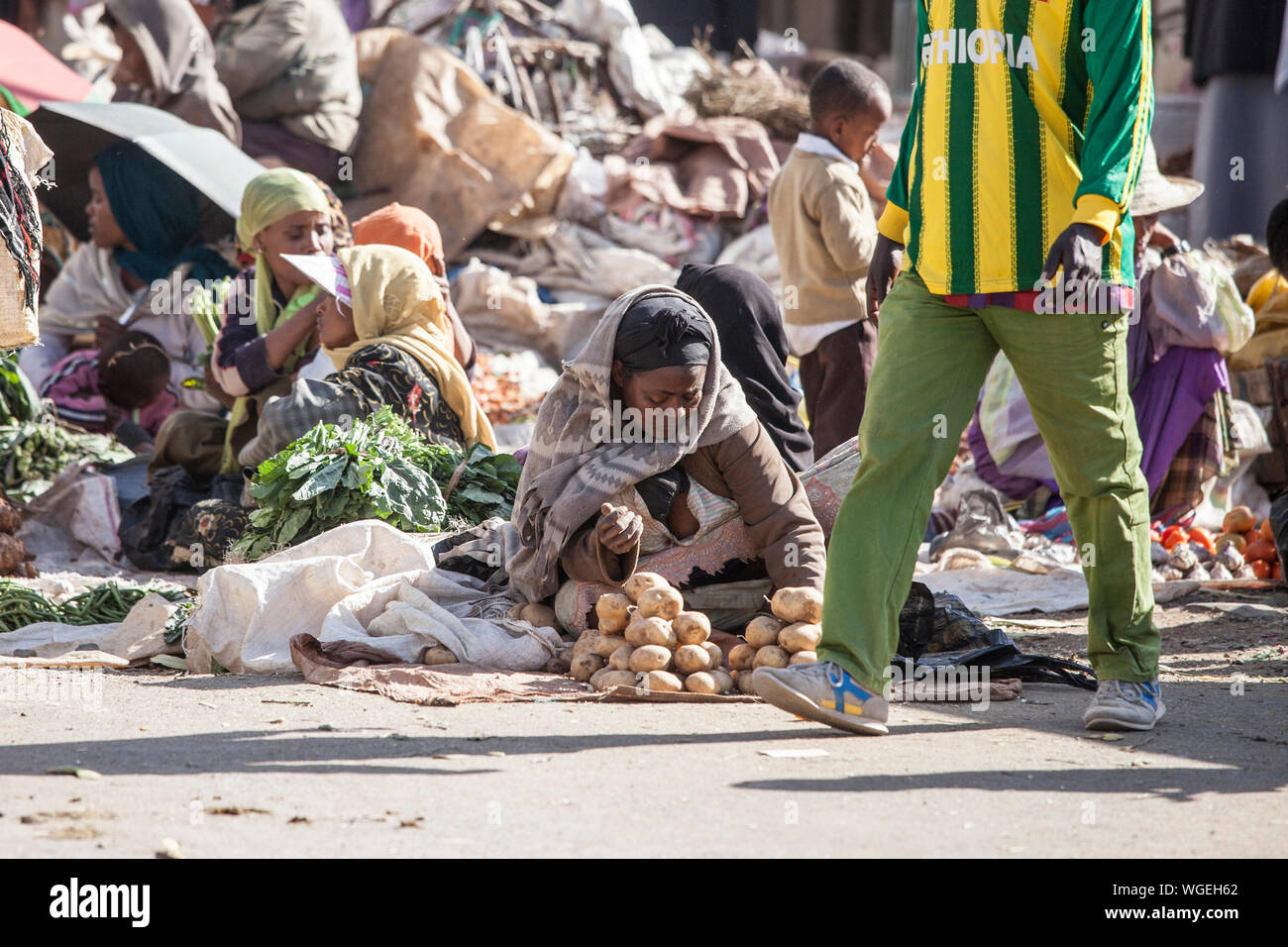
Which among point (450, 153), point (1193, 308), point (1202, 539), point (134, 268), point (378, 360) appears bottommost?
point (1202, 539)

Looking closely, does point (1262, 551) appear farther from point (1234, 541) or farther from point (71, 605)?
point (71, 605)

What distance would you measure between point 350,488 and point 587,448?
3.42ft

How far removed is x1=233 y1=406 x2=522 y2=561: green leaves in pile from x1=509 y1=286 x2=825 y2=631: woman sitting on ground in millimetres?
713

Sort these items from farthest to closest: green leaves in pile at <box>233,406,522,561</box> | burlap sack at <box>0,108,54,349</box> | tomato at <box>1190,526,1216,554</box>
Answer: tomato at <box>1190,526,1216,554</box> → green leaves in pile at <box>233,406,522,561</box> → burlap sack at <box>0,108,54,349</box>

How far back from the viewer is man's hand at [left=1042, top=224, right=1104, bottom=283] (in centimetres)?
307

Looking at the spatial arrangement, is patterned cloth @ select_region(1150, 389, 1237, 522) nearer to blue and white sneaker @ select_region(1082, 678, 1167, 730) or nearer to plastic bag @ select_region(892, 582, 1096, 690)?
plastic bag @ select_region(892, 582, 1096, 690)

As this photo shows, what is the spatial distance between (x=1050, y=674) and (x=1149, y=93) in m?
1.65

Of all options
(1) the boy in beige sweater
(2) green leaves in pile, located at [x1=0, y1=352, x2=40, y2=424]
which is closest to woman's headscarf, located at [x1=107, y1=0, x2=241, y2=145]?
(2) green leaves in pile, located at [x1=0, y1=352, x2=40, y2=424]

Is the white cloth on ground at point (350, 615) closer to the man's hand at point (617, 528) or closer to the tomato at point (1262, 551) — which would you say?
the man's hand at point (617, 528)

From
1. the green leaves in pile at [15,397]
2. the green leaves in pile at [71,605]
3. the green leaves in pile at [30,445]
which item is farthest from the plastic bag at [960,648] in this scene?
the green leaves in pile at [15,397]

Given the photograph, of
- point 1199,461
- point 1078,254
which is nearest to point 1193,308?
point 1199,461

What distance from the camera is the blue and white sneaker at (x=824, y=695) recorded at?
10.6 feet

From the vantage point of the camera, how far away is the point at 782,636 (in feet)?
12.9

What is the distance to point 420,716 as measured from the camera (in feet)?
11.7
